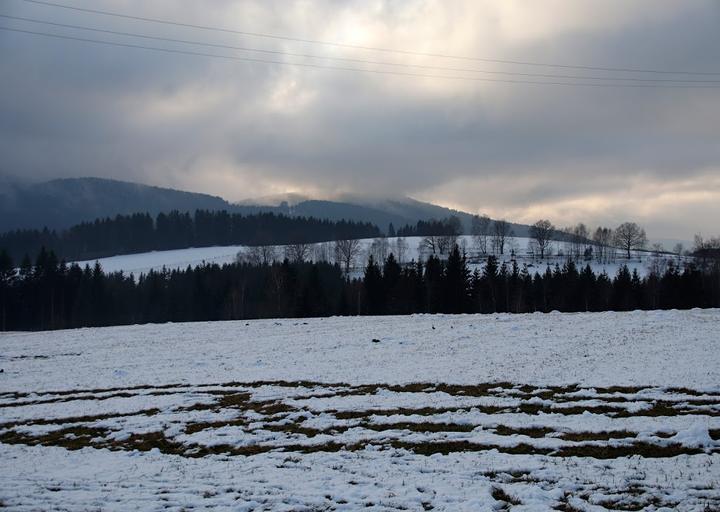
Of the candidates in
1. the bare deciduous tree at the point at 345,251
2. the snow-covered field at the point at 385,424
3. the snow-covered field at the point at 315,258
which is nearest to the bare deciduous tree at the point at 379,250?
the snow-covered field at the point at 315,258

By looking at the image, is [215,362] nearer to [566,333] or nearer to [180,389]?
[180,389]

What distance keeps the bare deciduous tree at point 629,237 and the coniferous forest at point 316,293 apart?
67.3 meters

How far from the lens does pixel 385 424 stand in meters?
18.1

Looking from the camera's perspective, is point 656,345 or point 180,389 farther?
point 656,345

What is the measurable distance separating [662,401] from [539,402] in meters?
4.43

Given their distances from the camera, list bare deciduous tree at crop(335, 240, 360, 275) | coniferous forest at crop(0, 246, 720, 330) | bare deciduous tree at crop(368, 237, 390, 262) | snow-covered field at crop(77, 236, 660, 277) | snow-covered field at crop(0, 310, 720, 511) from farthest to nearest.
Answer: bare deciduous tree at crop(368, 237, 390, 262) → snow-covered field at crop(77, 236, 660, 277) → bare deciduous tree at crop(335, 240, 360, 275) → coniferous forest at crop(0, 246, 720, 330) → snow-covered field at crop(0, 310, 720, 511)

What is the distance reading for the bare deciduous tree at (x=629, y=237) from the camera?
18550cm

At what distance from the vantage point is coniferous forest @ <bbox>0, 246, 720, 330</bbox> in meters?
89.6

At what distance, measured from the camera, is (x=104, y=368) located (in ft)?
118

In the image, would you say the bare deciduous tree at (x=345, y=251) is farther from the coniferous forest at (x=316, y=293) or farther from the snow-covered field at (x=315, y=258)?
the coniferous forest at (x=316, y=293)

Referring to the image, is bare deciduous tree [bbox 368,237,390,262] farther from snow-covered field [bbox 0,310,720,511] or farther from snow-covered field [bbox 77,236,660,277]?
snow-covered field [bbox 0,310,720,511]

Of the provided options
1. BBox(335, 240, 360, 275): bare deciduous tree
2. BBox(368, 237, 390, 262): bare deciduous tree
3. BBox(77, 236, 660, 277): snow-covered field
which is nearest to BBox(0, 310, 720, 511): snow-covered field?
BBox(335, 240, 360, 275): bare deciduous tree

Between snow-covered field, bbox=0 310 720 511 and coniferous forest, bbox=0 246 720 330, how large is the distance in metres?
50.3

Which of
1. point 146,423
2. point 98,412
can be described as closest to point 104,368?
point 98,412
